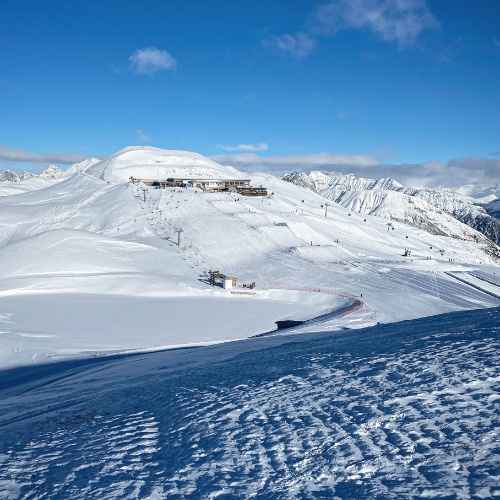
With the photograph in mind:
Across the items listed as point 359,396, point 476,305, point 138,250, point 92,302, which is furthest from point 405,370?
point 138,250

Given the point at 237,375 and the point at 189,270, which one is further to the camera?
the point at 189,270

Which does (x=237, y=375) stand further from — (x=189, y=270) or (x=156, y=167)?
(x=156, y=167)

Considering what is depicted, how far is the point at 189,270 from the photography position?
120 ft

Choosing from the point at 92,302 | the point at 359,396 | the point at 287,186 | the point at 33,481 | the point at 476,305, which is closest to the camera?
the point at 33,481

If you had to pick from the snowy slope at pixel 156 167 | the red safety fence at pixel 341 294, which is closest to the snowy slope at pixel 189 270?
the red safety fence at pixel 341 294

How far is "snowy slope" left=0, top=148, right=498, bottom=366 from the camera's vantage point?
23.0m

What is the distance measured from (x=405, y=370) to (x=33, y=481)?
30.2 ft

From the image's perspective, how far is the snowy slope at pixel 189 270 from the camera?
907 inches

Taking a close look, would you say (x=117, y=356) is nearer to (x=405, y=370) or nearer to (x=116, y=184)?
(x=405, y=370)

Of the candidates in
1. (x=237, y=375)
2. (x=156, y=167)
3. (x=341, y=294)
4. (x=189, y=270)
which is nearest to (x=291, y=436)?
(x=237, y=375)

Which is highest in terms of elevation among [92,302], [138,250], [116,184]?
[116,184]

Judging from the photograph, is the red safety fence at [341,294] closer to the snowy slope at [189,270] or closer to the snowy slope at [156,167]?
the snowy slope at [189,270]

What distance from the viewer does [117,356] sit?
1866 centimetres

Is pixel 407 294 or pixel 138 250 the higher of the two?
pixel 138 250
